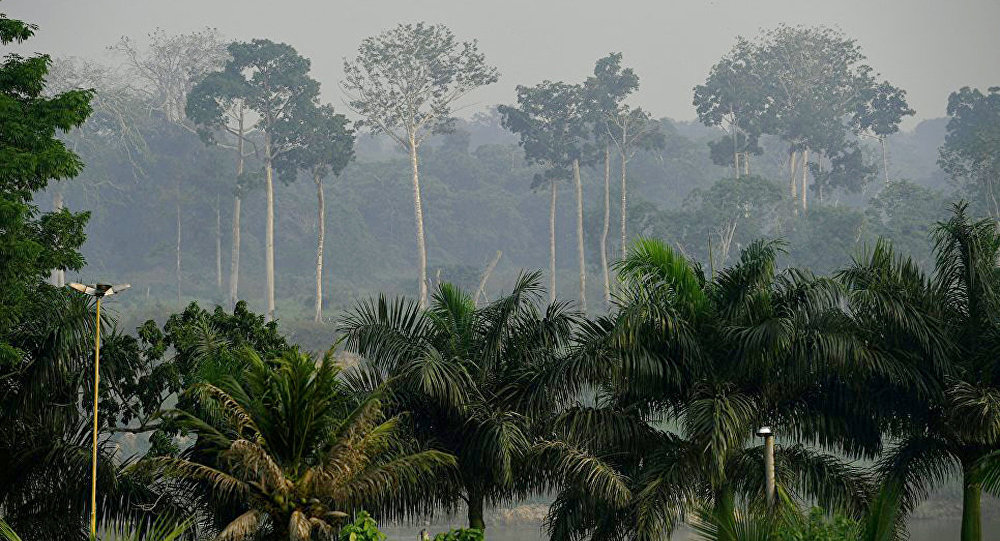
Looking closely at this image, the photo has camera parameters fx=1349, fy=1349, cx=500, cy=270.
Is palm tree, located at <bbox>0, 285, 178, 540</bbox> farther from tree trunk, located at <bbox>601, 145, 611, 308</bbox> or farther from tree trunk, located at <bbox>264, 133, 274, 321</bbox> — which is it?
tree trunk, located at <bbox>601, 145, 611, 308</bbox>

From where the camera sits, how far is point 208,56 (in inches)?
3039

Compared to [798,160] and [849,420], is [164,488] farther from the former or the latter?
[798,160]

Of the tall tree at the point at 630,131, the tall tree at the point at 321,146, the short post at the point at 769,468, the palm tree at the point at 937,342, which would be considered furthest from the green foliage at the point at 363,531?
the tall tree at the point at 630,131

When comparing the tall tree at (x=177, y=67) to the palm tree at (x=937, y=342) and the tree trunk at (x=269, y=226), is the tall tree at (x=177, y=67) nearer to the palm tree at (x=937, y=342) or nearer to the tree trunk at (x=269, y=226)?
the tree trunk at (x=269, y=226)

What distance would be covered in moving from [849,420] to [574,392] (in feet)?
13.9

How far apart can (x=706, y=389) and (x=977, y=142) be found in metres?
44.7

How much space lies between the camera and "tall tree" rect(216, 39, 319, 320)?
5966cm

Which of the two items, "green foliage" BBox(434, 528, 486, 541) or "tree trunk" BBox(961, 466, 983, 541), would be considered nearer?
"green foliage" BBox(434, 528, 486, 541)

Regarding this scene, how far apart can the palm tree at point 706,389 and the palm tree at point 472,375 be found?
2.75 ft

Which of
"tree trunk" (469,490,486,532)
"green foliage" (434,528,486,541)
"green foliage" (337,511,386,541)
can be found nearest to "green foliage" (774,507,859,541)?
"green foliage" (434,528,486,541)

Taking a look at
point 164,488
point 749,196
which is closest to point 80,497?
point 164,488

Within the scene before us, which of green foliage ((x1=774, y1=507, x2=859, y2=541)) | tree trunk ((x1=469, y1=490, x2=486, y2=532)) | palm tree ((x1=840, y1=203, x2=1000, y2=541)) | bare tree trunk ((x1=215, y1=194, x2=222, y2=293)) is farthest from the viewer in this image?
bare tree trunk ((x1=215, y1=194, x2=222, y2=293))

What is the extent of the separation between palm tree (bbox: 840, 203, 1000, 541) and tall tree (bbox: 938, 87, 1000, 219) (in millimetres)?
40103

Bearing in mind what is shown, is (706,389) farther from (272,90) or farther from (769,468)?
(272,90)
